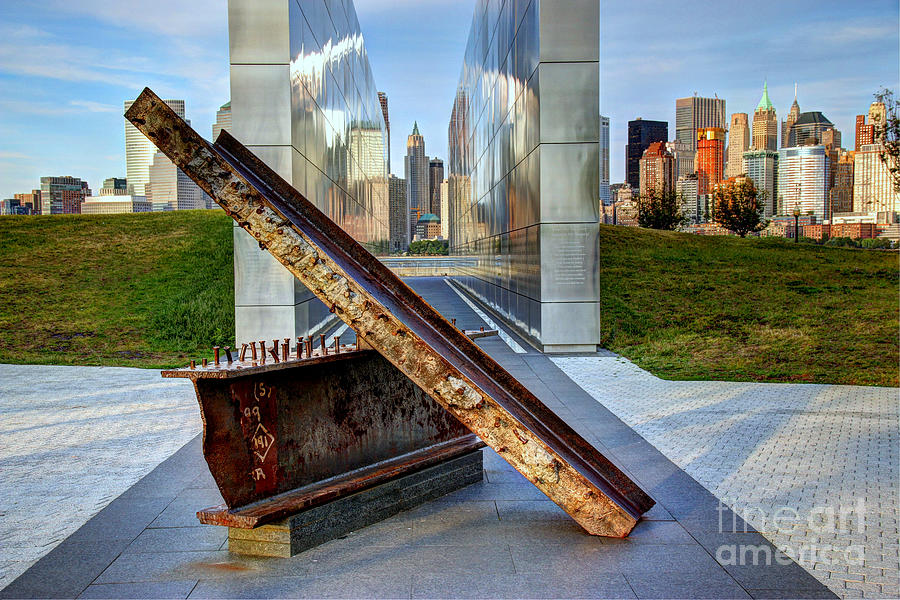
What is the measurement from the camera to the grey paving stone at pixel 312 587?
4105mm

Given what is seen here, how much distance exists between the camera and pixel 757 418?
8.97 m

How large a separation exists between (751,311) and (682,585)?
18.3 m

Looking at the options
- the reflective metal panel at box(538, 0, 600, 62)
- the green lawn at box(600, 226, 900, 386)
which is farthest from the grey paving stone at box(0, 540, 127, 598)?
the reflective metal panel at box(538, 0, 600, 62)

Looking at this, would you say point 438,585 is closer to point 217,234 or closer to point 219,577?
point 219,577

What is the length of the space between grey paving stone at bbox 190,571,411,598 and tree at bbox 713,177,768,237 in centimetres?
6052

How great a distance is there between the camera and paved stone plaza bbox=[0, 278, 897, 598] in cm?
421

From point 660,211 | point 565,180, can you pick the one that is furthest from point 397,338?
point 660,211

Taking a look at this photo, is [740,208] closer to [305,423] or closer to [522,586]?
[305,423]

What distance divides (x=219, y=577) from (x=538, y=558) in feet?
6.43

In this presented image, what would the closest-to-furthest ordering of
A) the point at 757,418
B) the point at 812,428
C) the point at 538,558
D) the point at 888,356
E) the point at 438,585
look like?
1. the point at 438,585
2. the point at 538,558
3. the point at 812,428
4. the point at 757,418
5. the point at 888,356

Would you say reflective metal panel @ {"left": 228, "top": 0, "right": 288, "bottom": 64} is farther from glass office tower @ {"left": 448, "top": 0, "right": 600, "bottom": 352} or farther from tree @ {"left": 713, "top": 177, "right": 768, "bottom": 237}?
tree @ {"left": 713, "top": 177, "right": 768, "bottom": 237}

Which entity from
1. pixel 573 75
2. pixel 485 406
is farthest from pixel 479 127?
pixel 485 406

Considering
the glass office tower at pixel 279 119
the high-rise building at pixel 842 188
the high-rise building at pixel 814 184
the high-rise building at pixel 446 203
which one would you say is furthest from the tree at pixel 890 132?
the high-rise building at pixel 814 184

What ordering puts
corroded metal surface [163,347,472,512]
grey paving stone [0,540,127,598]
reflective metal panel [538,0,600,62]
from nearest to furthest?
grey paving stone [0,540,127,598], corroded metal surface [163,347,472,512], reflective metal panel [538,0,600,62]
